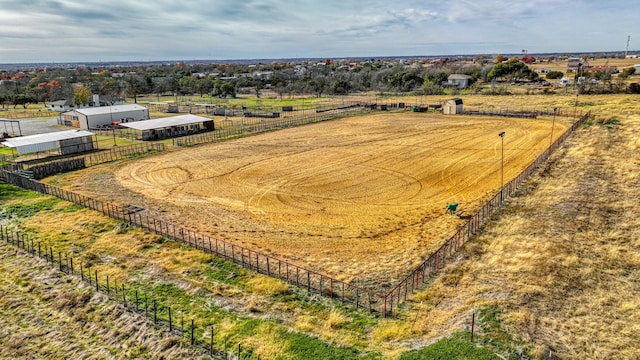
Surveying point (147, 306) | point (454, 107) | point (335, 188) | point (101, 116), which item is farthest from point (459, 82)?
point (147, 306)

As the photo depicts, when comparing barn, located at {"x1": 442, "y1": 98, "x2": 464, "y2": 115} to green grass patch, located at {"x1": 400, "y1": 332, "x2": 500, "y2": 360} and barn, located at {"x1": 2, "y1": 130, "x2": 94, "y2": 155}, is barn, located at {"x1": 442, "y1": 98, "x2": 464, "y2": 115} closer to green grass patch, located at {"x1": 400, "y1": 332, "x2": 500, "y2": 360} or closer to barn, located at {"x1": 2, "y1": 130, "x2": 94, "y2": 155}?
barn, located at {"x1": 2, "y1": 130, "x2": 94, "y2": 155}

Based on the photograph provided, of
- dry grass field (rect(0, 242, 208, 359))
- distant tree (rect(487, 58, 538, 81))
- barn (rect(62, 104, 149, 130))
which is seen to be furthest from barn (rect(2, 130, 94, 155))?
distant tree (rect(487, 58, 538, 81))

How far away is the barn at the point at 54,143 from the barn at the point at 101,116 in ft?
44.0

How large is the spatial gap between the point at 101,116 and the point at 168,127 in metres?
13.2

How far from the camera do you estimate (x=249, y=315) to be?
17.0m

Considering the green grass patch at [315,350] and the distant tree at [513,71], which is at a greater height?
the distant tree at [513,71]

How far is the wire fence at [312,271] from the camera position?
18.1 metres

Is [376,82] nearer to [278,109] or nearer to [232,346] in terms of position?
[278,109]

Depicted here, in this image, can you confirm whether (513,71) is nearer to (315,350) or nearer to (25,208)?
(25,208)

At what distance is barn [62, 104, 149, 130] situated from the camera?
6156cm

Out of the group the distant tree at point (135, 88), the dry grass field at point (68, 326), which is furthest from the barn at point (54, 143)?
the distant tree at point (135, 88)

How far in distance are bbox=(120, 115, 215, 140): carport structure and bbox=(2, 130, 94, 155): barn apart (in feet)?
22.0

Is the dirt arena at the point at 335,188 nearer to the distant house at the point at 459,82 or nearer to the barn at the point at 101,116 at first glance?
the barn at the point at 101,116

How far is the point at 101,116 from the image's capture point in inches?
2458
